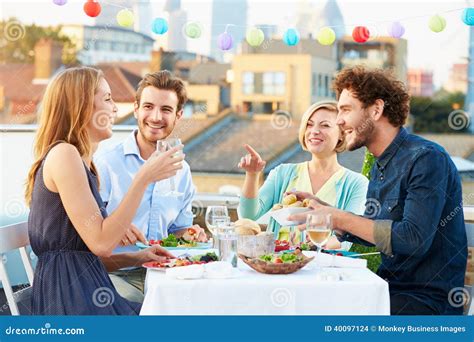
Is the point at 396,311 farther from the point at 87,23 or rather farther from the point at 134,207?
the point at 87,23

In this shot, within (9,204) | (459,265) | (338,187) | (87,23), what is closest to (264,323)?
(459,265)

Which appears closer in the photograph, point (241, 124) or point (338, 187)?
point (338, 187)

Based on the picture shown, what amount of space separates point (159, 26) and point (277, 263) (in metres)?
1.79

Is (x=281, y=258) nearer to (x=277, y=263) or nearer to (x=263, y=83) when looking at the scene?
(x=277, y=263)

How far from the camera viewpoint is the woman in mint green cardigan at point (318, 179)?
288 centimetres

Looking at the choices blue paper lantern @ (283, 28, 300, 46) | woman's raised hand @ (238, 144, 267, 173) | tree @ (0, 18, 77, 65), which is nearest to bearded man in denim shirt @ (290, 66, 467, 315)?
woman's raised hand @ (238, 144, 267, 173)

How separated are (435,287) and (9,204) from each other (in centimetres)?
302

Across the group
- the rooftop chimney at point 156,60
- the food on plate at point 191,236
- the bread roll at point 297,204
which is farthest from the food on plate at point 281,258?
the rooftop chimney at point 156,60

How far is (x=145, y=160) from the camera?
2850 mm

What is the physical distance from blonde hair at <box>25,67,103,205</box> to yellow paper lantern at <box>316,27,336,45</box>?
183cm

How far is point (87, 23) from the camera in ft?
112

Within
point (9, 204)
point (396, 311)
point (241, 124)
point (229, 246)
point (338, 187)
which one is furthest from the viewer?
point (241, 124)

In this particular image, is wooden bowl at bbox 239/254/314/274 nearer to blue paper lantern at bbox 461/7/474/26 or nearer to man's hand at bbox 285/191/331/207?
man's hand at bbox 285/191/331/207

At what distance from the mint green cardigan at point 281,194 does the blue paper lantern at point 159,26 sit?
0.84 metres
